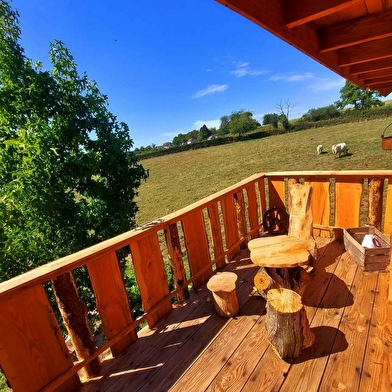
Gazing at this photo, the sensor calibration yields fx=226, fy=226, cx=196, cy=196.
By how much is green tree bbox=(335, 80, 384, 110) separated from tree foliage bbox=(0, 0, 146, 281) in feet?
154

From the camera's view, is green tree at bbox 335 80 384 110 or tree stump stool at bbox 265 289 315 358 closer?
tree stump stool at bbox 265 289 315 358

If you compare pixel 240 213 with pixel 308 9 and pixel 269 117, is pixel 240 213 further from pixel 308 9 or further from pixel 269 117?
pixel 269 117

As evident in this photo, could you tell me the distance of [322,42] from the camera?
1702mm

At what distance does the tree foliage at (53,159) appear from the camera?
2.39 meters

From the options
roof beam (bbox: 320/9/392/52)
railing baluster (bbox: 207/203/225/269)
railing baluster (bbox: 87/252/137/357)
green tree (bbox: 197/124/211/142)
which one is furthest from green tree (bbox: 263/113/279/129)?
railing baluster (bbox: 87/252/137/357)

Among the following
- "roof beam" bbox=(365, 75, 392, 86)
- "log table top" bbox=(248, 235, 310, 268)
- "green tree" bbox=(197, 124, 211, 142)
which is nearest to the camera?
"log table top" bbox=(248, 235, 310, 268)

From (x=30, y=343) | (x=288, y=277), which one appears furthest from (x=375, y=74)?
(x=30, y=343)

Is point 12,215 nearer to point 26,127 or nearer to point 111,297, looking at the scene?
point 26,127

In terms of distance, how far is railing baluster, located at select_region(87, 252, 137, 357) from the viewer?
162 centimetres

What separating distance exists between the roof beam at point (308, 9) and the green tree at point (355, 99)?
47301 mm

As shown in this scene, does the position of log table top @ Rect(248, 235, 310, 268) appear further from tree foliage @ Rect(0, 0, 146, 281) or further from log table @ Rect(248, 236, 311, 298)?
tree foliage @ Rect(0, 0, 146, 281)

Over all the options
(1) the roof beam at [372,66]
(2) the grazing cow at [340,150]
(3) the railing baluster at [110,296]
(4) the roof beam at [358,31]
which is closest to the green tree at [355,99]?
(2) the grazing cow at [340,150]

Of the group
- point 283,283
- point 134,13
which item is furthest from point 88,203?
point 134,13

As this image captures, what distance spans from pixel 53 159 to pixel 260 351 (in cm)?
278
